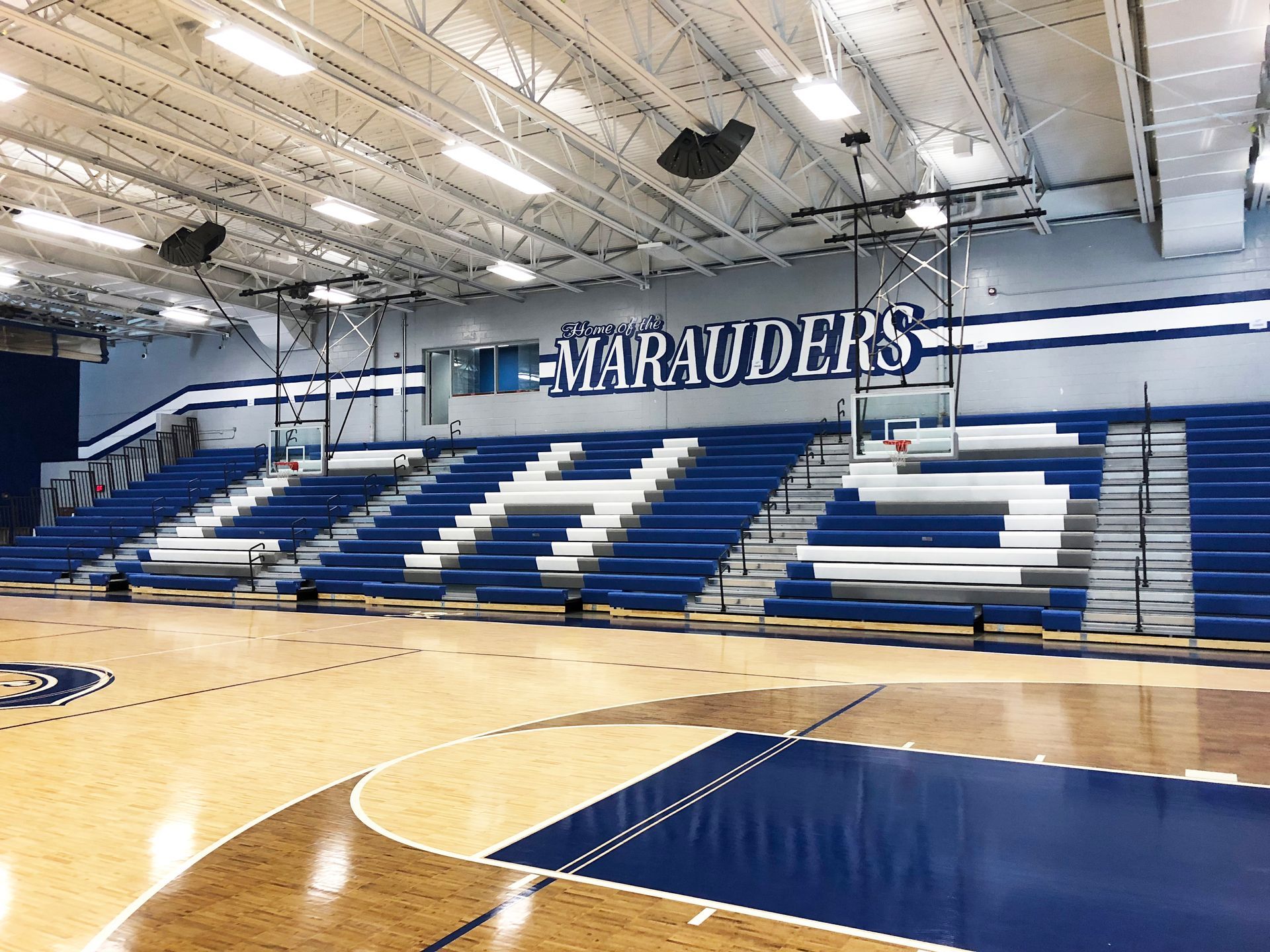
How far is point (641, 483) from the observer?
1411 centimetres

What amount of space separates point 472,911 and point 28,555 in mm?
17629

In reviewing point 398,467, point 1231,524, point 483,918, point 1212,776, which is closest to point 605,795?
point 483,918

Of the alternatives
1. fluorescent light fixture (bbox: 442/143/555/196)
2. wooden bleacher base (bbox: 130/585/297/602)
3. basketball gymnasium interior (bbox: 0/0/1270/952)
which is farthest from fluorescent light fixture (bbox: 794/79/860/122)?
wooden bleacher base (bbox: 130/585/297/602)

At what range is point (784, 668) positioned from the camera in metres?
7.40

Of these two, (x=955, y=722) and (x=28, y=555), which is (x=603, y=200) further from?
(x=28, y=555)

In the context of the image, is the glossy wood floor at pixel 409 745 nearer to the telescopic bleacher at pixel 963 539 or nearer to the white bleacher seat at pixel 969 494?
the telescopic bleacher at pixel 963 539

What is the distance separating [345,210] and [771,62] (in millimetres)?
5650

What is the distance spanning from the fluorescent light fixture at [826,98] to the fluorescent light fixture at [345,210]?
19.3 ft

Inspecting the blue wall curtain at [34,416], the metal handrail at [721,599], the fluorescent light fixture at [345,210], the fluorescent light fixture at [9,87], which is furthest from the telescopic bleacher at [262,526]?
the fluorescent light fixture at [9,87]

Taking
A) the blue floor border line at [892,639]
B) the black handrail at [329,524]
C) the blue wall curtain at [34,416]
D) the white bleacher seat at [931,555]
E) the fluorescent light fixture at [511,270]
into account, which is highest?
the fluorescent light fixture at [511,270]

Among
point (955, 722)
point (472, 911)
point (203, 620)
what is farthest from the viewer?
point (203, 620)

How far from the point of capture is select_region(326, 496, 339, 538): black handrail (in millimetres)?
15520

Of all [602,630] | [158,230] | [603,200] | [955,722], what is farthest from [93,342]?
[955,722]

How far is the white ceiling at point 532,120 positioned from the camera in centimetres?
816
